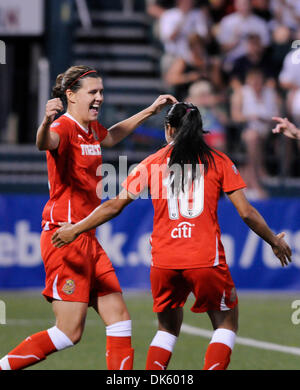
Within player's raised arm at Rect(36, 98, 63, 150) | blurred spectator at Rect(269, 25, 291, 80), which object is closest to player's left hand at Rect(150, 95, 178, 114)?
player's raised arm at Rect(36, 98, 63, 150)

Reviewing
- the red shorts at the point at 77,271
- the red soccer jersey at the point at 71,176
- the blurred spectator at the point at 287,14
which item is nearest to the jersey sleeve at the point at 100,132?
the red soccer jersey at the point at 71,176

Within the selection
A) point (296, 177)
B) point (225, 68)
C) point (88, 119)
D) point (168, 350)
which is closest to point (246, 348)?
point (168, 350)

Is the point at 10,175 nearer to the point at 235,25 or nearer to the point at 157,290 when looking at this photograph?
the point at 235,25

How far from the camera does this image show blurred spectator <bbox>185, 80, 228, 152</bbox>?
14508 millimetres

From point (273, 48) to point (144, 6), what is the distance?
3.21 metres

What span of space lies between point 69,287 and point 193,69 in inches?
414

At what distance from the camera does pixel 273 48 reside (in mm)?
16281

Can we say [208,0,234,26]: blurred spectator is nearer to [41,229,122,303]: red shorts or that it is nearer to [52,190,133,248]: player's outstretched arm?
[41,229,122,303]: red shorts

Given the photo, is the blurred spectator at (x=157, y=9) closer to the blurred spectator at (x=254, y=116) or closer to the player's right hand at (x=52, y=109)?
the blurred spectator at (x=254, y=116)

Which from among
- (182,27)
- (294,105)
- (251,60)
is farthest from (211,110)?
(182,27)

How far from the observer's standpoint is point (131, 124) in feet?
22.0

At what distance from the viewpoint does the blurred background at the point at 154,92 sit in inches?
521
